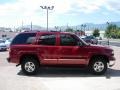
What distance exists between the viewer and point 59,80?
12.5m

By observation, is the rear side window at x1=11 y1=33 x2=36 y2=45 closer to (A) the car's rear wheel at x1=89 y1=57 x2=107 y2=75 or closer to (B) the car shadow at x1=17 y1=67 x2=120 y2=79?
(B) the car shadow at x1=17 y1=67 x2=120 y2=79

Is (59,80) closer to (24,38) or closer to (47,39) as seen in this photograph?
(47,39)

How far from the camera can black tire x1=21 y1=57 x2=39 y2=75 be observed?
45.8 ft

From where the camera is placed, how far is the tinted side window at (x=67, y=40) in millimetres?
14102

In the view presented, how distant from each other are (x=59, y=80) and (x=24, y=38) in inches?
115

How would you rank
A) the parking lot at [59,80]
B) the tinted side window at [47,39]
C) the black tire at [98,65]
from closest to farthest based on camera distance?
1. the parking lot at [59,80]
2. the black tire at [98,65]
3. the tinted side window at [47,39]

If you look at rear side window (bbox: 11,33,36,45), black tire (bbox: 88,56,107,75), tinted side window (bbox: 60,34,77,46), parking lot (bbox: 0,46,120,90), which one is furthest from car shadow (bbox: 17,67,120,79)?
rear side window (bbox: 11,33,36,45)

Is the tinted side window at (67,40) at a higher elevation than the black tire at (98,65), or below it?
higher

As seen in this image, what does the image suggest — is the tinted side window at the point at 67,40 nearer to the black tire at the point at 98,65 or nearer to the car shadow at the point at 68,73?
the black tire at the point at 98,65

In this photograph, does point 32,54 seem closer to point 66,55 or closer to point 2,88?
point 66,55

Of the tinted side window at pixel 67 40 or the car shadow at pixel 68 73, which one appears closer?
the car shadow at pixel 68 73

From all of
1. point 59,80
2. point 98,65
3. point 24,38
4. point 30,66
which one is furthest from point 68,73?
point 24,38

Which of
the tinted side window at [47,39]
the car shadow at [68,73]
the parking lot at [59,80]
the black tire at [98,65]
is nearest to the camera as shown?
the parking lot at [59,80]

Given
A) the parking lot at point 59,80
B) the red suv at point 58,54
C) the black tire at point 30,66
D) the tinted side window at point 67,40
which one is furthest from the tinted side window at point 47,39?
the parking lot at point 59,80
